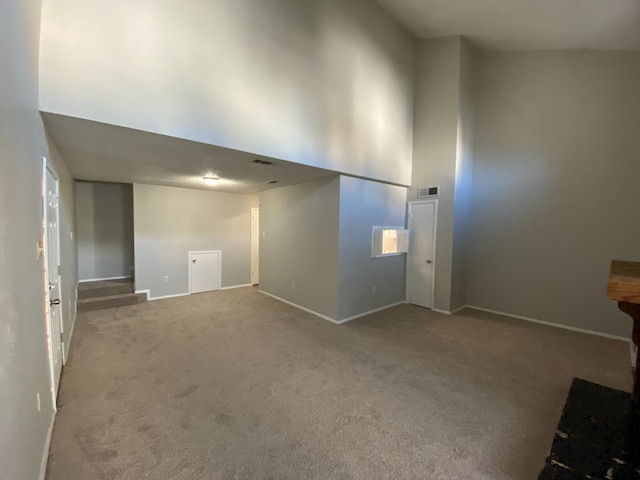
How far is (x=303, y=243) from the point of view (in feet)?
17.3

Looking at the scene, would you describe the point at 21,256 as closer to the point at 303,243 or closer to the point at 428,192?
the point at 303,243

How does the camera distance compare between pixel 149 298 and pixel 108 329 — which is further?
pixel 149 298

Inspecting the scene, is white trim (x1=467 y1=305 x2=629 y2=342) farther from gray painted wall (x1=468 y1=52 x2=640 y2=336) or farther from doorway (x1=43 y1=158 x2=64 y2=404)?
doorway (x1=43 y1=158 x2=64 y2=404)

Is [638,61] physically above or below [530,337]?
above

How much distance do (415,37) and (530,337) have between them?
18.6 ft

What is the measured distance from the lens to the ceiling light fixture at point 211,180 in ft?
16.0

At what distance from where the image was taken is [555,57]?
4668 millimetres

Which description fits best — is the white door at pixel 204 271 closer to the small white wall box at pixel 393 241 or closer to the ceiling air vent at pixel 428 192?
the small white wall box at pixel 393 241

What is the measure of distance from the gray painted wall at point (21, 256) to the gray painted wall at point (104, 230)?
499 cm

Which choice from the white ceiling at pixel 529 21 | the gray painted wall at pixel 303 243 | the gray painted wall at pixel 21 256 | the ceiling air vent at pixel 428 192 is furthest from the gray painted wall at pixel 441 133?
the gray painted wall at pixel 21 256

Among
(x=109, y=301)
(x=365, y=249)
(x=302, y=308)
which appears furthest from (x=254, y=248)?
(x=365, y=249)

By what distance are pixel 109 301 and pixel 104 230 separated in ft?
6.55

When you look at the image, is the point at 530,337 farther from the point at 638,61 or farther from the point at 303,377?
the point at 638,61

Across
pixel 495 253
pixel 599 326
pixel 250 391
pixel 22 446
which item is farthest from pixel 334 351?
pixel 599 326
